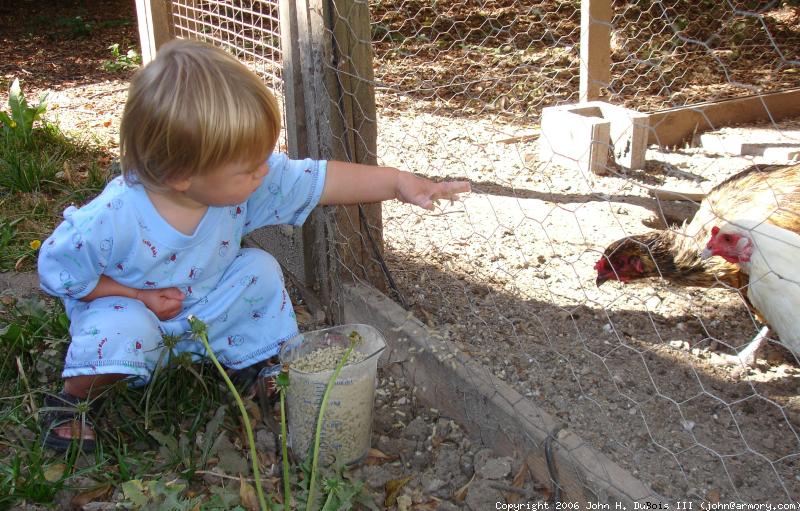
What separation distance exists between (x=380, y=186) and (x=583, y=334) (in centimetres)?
84

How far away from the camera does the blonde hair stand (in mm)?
1440

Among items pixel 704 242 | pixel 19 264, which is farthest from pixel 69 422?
pixel 704 242

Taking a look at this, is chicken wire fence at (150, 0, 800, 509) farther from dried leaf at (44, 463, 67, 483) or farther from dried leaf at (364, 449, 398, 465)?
dried leaf at (44, 463, 67, 483)

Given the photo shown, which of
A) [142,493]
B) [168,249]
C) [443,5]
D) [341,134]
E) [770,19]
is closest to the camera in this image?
[142,493]

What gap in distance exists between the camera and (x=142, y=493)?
1.49m

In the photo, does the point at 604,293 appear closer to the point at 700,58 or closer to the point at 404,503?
the point at 404,503

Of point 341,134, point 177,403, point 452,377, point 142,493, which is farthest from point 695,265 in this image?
point 142,493

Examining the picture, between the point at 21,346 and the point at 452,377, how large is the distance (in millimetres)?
1196

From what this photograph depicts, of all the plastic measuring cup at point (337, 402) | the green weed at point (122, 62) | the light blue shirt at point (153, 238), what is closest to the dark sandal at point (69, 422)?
the light blue shirt at point (153, 238)

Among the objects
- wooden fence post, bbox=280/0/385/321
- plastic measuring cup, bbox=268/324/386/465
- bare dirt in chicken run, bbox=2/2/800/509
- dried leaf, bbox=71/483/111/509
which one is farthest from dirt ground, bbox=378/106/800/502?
dried leaf, bbox=71/483/111/509

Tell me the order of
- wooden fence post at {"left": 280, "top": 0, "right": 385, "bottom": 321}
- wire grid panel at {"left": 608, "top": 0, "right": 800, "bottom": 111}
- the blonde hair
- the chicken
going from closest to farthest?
the blonde hair → the chicken → wooden fence post at {"left": 280, "top": 0, "right": 385, "bottom": 321} → wire grid panel at {"left": 608, "top": 0, "right": 800, "bottom": 111}

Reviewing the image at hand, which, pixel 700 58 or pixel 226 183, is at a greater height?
pixel 226 183

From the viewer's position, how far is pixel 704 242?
2412 millimetres

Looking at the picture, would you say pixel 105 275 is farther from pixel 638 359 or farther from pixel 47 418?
pixel 638 359
